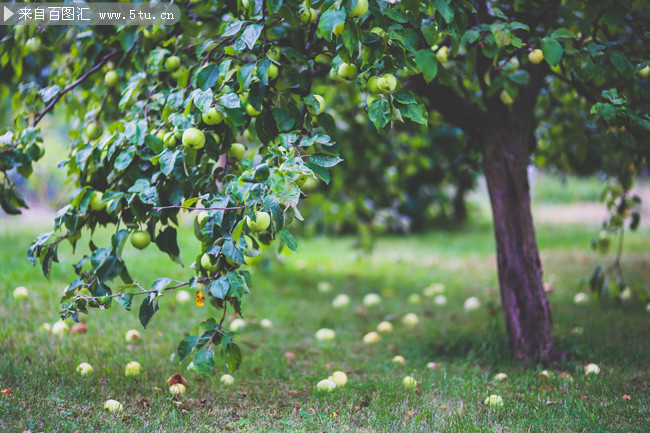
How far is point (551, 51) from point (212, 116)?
47.3 inches

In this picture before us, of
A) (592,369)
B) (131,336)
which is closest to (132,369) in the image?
(131,336)

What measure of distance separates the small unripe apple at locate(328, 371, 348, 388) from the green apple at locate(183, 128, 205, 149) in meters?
1.25

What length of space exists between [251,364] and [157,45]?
154 centimetres

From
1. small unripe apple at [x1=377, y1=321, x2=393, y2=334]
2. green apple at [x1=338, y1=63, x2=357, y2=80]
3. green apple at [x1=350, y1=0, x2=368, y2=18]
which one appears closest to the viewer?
green apple at [x1=350, y1=0, x2=368, y2=18]

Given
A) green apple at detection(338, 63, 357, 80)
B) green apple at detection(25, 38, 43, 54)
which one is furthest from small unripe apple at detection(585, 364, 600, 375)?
green apple at detection(25, 38, 43, 54)

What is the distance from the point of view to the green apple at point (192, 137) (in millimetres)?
1547

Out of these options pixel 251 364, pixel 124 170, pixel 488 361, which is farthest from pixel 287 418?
pixel 488 361

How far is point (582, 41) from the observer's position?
2383 millimetres

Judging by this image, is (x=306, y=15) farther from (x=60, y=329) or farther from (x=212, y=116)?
(x=60, y=329)

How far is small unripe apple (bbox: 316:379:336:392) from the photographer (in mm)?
2205

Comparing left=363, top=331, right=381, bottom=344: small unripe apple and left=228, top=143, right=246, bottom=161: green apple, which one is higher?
left=228, top=143, right=246, bottom=161: green apple

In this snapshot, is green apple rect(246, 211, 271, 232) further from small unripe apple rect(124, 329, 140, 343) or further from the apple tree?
small unripe apple rect(124, 329, 140, 343)

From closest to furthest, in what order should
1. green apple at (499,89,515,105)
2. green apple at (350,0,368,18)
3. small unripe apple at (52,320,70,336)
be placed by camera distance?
green apple at (350,0,368,18), green apple at (499,89,515,105), small unripe apple at (52,320,70,336)

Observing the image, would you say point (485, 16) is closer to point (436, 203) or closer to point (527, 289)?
point (527, 289)
